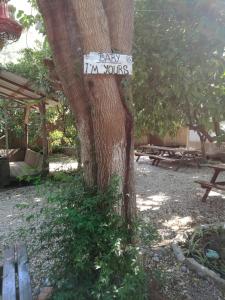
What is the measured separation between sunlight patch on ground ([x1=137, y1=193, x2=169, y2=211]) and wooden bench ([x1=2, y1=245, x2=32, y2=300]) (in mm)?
2857

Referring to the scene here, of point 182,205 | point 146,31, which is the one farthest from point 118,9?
point 182,205

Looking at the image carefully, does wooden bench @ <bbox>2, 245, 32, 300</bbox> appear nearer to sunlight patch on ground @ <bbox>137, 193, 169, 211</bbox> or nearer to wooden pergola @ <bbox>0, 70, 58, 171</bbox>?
sunlight patch on ground @ <bbox>137, 193, 169, 211</bbox>

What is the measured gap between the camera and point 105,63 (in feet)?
7.89

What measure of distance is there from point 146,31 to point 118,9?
6.66 feet

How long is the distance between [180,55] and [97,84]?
2.07 metres

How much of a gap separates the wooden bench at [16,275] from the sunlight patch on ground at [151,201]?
286 cm

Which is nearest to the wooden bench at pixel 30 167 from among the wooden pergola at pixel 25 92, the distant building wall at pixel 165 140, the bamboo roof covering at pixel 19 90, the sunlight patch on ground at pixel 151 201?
the wooden pergola at pixel 25 92

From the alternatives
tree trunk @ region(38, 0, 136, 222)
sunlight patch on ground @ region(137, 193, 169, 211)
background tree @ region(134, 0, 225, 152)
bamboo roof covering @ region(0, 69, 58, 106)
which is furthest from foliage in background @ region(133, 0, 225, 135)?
bamboo roof covering @ region(0, 69, 58, 106)

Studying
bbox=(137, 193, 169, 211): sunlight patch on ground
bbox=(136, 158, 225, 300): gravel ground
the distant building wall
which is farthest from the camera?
the distant building wall

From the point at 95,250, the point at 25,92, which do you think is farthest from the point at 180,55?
the point at 25,92

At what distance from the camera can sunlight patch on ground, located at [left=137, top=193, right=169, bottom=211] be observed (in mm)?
6277

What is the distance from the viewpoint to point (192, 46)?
421 centimetres

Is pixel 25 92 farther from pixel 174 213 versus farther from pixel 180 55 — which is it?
pixel 180 55

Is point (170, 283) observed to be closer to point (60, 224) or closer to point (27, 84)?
point (60, 224)
